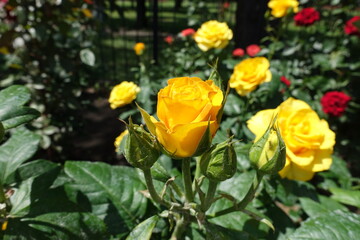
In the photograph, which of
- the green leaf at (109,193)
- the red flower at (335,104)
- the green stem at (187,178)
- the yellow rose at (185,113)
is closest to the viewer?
the yellow rose at (185,113)

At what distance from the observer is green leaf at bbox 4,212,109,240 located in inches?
30.1

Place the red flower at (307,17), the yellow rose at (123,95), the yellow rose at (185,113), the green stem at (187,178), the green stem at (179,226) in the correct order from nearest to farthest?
the yellow rose at (185,113) → the green stem at (187,178) → the green stem at (179,226) → the yellow rose at (123,95) → the red flower at (307,17)

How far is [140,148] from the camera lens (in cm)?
61

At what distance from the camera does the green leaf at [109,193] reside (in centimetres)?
92

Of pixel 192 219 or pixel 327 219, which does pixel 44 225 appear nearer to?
pixel 192 219

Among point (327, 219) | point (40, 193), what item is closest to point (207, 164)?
point (327, 219)

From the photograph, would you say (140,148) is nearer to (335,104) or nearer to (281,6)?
(281,6)

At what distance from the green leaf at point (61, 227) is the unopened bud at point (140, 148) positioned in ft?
0.96

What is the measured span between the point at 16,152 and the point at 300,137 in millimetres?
774

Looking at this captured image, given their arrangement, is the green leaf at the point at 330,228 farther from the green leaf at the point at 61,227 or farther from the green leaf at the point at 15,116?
the green leaf at the point at 15,116

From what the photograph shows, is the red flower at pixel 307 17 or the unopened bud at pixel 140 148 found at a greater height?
the red flower at pixel 307 17

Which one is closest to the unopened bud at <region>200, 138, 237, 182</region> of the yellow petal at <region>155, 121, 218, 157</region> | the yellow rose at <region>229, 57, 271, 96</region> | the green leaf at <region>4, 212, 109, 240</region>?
the yellow petal at <region>155, 121, 218, 157</region>

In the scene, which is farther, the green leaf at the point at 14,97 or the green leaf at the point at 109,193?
the green leaf at the point at 109,193

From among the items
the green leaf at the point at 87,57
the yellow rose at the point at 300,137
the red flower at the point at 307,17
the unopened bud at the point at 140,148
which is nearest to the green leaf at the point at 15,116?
the unopened bud at the point at 140,148
